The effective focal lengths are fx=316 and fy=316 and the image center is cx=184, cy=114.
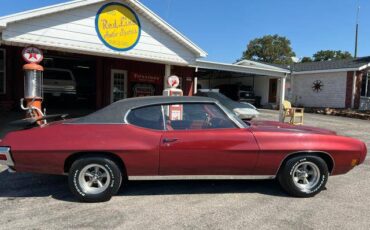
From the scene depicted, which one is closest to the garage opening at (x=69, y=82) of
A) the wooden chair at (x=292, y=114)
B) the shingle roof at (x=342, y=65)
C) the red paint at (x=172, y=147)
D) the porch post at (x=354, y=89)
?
the wooden chair at (x=292, y=114)

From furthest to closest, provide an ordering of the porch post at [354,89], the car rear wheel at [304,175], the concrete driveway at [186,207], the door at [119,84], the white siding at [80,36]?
the porch post at [354,89] → the door at [119,84] → the white siding at [80,36] → the car rear wheel at [304,175] → the concrete driveway at [186,207]

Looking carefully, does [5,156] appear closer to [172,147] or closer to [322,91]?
[172,147]

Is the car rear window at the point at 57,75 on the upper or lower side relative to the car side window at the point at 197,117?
upper

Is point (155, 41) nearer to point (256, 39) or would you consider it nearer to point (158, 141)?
point (158, 141)

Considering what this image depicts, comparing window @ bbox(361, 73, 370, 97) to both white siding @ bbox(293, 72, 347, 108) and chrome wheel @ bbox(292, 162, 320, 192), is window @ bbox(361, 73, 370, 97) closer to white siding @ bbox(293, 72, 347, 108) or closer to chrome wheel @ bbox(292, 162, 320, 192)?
white siding @ bbox(293, 72, 347, 108)

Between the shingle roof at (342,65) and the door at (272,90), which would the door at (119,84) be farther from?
the shingle roof at (342,65)

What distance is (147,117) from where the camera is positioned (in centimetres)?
435

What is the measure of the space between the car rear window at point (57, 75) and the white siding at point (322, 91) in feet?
58.6

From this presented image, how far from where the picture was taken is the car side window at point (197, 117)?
4.39 metres

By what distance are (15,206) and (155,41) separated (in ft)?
23.1

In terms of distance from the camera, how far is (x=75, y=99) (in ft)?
52.8

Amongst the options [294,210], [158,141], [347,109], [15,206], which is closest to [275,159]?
[294,210]

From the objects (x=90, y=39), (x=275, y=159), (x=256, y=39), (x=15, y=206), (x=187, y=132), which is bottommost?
(x=15, y=206)

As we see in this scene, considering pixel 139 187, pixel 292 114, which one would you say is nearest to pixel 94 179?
pixel 139 187
